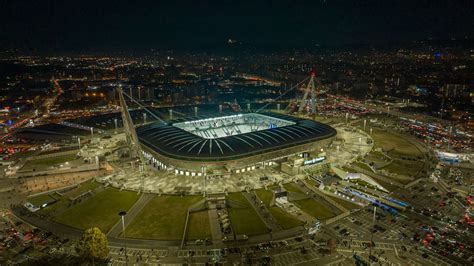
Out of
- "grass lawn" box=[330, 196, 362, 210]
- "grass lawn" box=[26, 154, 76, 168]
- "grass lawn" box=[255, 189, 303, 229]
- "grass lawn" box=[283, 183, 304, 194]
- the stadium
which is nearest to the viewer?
"grass lawn" box=[255, 189, 303, 229]

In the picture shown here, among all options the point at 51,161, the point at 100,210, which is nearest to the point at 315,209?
the point at 100,210

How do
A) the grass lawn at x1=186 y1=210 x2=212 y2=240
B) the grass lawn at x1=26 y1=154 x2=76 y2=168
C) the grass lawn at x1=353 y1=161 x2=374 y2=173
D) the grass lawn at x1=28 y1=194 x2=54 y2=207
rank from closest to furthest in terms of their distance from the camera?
the grass lawn at x1=186 y1=210 x2=212 y2=240 → the grass lawn at x1=28 y1=194 x2=54 y2=207 → the grass lawn at x1=353 y1=161 x2=374 y2=173 → the grass lawn at x1=26 y1=154 x2=76 y2=168

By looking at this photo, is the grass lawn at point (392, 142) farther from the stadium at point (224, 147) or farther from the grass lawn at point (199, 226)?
the grass lawn at point (199, 226)

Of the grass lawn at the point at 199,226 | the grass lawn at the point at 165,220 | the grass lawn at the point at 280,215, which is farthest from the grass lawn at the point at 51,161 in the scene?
the grass lawn at the point at 280,215

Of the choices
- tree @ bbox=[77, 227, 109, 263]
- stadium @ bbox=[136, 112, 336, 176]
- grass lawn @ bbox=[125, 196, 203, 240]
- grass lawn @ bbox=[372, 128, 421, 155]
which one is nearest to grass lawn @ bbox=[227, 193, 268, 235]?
grass lawn @ bbox=[125, 196, 203, 240]

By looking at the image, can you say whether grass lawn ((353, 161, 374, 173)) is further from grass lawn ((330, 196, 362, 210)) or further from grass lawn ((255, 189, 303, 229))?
grass lawn ((255, 189, 303, 229))

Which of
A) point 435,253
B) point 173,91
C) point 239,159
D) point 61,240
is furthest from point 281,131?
point 173,91

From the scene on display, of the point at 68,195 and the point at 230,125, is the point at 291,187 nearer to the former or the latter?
the point at 230,125
